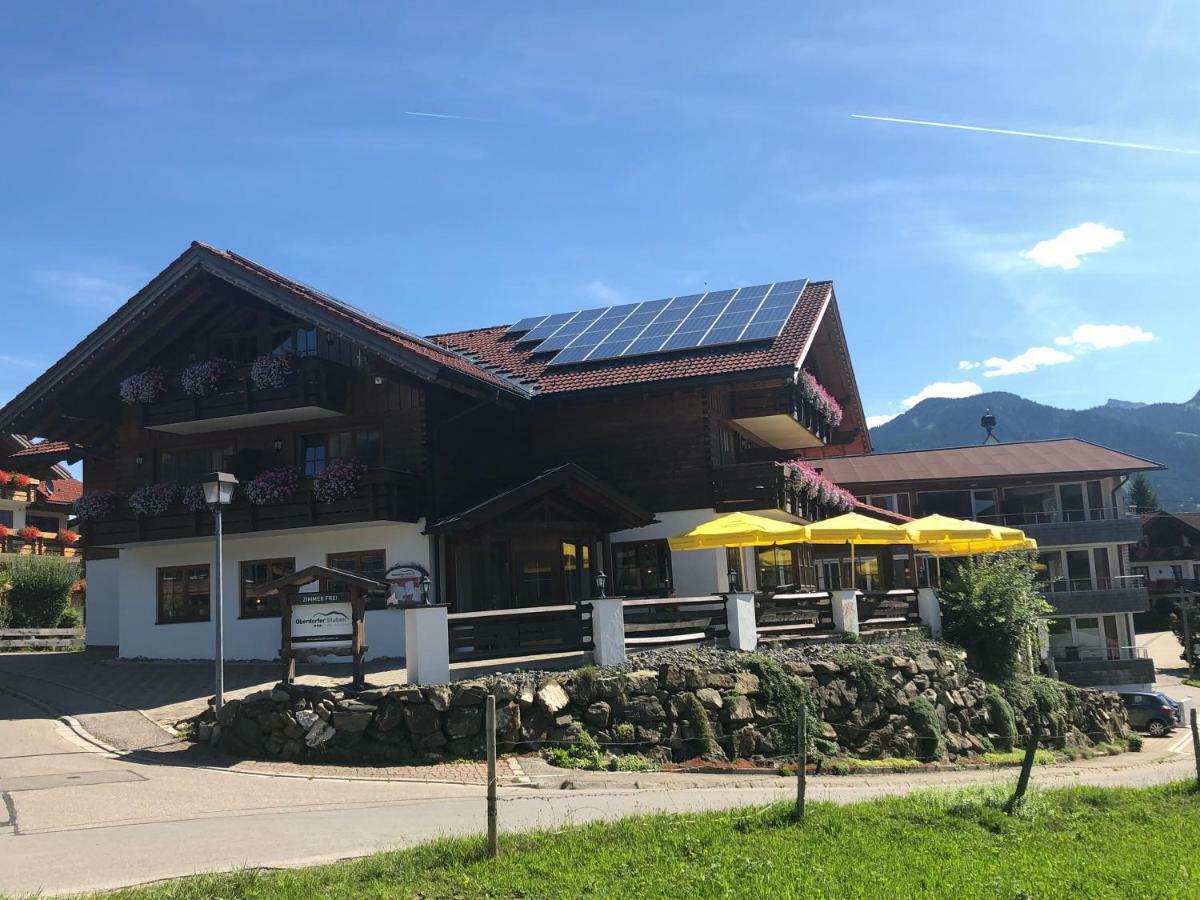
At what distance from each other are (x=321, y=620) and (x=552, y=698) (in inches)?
149

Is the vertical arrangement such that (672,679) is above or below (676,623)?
below

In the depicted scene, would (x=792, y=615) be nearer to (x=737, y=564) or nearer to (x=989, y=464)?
(x=737, y=564)

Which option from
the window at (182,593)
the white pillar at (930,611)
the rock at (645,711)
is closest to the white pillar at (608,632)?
the rock at (645,711)

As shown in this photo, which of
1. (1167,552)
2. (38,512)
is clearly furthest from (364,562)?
(1167,552)

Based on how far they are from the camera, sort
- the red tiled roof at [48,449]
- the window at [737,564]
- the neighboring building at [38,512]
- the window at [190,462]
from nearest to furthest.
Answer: the window at [737,564] → the window at [190,462] → the red tiled roof at [48,449] → the neighboring building at [38,512]

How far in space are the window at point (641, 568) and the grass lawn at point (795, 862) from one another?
14.2 metres

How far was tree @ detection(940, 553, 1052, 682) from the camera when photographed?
23.2 m

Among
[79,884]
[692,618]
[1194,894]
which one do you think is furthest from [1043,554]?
[79,884]

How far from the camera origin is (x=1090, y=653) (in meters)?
48.6

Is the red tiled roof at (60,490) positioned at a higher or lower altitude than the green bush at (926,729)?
higher

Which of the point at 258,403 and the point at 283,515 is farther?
the point at 258,403

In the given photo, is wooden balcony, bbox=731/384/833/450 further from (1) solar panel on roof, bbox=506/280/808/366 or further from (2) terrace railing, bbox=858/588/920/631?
(2) terrace railing, bbox=858/588/920/631

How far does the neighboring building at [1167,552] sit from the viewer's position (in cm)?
7806

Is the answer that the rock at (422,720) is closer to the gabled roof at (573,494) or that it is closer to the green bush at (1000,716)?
the gabled roof at (573,494)
